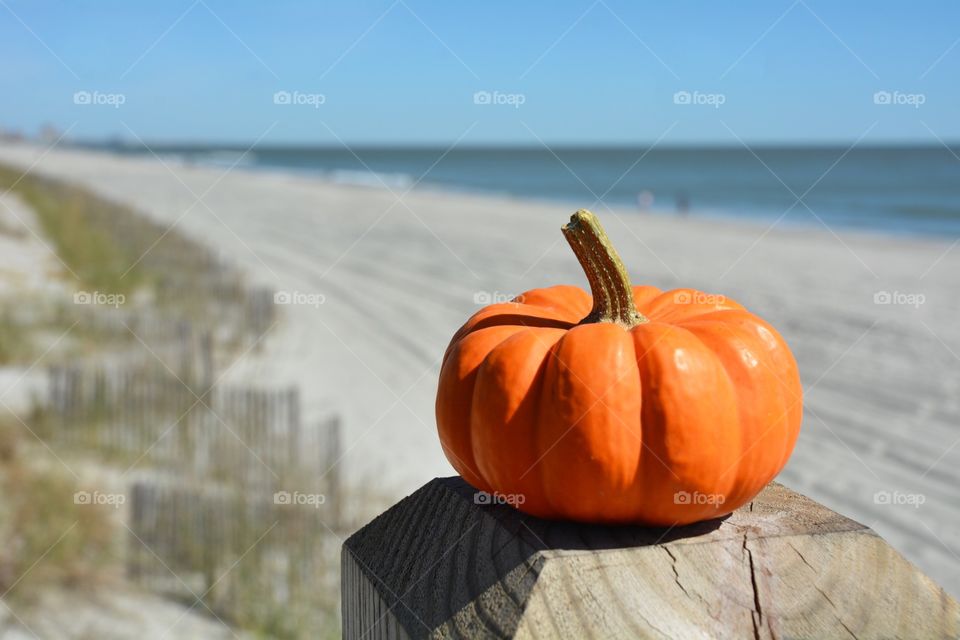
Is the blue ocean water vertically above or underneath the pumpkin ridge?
above

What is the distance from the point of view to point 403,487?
19.6 ft

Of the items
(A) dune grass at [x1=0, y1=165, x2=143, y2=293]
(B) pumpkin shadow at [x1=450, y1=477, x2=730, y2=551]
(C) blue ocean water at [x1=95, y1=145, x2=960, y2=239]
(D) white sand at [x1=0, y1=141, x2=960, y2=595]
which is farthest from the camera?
(C) blue ocean water at [x1=95, y1=145, x2=960, y2=239]

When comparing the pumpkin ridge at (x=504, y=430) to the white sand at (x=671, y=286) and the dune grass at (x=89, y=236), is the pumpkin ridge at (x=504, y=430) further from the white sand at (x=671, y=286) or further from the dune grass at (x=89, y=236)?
the dune grass at (x=89, y=236)

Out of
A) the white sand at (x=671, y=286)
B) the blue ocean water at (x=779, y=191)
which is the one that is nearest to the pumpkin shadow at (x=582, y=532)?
the white sand at (x=671, y=286)

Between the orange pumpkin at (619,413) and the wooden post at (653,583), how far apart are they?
0.20 feet

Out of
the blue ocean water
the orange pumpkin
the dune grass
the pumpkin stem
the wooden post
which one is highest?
the blue ocean water

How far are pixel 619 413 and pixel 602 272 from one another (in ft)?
0.89

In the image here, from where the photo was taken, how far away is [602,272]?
159 centimetres

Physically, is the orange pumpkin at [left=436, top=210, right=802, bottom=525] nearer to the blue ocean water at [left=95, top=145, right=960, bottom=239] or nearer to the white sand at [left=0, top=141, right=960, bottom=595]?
the white sand at [left=0, top=141, right=960, bottom=595]

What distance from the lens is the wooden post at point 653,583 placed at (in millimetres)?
1181

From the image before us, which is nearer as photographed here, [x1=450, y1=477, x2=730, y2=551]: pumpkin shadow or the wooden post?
the wooden post

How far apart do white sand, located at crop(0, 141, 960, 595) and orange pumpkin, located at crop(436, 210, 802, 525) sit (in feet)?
13.9

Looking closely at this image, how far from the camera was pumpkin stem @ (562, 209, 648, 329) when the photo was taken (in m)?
1.54

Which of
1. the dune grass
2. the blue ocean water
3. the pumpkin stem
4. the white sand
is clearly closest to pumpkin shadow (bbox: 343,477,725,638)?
the pumpkin stem
